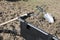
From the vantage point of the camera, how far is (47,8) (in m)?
4.65

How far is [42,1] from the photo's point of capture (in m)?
5.03

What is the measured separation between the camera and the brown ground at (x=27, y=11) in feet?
12.2

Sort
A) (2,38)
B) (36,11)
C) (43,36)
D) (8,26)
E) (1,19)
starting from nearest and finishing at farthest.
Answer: (43,36), (2,38), (8,26), (1,19), (36,11)

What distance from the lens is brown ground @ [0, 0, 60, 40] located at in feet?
12.2

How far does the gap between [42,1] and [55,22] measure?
1.24 meters

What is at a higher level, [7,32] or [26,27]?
[26,27]

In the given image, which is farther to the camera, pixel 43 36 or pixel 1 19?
pixel 1 19

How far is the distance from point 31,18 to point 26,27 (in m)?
0.80

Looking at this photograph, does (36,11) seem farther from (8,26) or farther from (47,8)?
(8,26)

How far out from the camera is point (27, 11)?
14.7ft

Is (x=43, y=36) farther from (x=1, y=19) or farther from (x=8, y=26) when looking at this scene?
(x=1, y=19)

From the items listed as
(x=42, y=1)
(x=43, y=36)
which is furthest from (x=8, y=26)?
(x=42, y=1)

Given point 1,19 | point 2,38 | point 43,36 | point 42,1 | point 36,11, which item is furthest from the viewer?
point 42,1

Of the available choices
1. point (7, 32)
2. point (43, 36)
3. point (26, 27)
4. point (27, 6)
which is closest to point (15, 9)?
point (27, 6)
